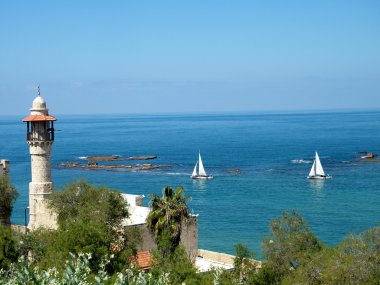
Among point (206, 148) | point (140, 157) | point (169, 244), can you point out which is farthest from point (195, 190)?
point (206, 148)

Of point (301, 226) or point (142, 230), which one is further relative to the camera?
point (142, 230)

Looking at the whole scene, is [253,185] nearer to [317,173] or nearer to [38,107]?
[317,173]

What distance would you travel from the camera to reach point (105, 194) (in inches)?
1145

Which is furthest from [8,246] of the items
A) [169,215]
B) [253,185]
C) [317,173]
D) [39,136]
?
[317,173]

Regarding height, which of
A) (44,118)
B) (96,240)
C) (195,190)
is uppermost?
(44,118)

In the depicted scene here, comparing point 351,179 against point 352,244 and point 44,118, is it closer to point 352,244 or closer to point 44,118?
point 44,118

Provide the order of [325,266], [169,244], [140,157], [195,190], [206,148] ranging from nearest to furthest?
[325,266], [169,244], [195,190], [140,157], [206,148]

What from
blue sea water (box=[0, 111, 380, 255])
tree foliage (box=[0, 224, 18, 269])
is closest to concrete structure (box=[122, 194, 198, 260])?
tree foliage (box=[0, 224, 18, 269])

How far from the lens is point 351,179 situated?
79.1 meters

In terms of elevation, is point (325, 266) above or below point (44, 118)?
below

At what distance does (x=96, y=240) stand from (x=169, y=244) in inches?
158

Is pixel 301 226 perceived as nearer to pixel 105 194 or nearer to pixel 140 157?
pixel 105 194

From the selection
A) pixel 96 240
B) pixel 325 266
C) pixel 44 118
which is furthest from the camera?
pixel 44 118

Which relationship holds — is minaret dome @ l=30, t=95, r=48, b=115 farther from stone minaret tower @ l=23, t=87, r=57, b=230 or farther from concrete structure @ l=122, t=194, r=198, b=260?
concrete structure @ l=122, t=194, r=198, b=260
